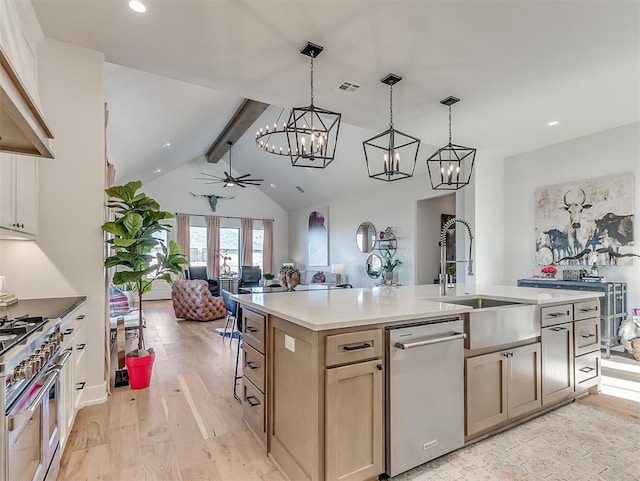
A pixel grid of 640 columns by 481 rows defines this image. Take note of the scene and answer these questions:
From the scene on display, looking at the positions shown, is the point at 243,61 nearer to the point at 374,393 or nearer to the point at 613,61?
the point at 374,393

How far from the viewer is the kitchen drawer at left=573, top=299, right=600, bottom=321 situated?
2.86 meters

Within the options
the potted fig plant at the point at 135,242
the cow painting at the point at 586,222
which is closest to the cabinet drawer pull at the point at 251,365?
the potted fig plant at the point at 135,242

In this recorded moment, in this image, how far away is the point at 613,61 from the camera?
301 cm

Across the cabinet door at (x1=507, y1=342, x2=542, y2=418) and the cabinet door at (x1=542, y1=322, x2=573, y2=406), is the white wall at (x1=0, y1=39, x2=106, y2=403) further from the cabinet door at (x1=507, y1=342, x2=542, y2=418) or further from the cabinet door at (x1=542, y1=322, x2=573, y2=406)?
the cabinet door at (x1=542, y1=322, x2=573, y2=406)

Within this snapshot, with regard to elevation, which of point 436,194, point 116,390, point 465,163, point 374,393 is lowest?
point 116,390

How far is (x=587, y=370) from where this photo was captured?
9.64ft

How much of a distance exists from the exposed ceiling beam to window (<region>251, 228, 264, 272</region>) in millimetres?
3005

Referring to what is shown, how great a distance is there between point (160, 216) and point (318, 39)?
6.56ft

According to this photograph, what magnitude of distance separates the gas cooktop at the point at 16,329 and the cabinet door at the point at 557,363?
124 inches

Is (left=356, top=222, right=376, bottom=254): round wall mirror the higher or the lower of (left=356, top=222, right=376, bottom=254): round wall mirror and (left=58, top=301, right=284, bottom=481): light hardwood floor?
the higher

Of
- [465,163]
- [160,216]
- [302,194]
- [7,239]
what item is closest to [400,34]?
[160,216]

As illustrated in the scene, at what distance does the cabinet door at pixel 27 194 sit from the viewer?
2.21 metres

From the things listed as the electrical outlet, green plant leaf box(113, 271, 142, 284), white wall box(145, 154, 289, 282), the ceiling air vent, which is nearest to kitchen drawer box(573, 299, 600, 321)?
the electrical outlet

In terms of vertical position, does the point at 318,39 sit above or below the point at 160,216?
above
